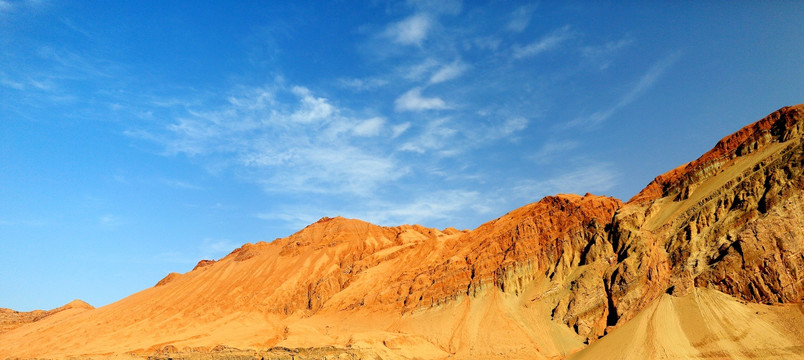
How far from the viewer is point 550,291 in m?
84.4

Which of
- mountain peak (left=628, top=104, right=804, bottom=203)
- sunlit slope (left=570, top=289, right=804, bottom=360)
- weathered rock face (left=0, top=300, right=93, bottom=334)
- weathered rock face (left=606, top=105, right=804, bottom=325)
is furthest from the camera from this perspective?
weathered rock face (left=0, top=300, right=93, bottom=334)

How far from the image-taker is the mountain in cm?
6359

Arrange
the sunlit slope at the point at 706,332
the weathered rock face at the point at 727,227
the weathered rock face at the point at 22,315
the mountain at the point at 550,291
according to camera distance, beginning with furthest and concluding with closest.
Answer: the weathered rock face at the point at 22,315, the mountain at the point at 550,291, the weathered rock face at the point at 727,227, the sunlit slope at the point at 706,332

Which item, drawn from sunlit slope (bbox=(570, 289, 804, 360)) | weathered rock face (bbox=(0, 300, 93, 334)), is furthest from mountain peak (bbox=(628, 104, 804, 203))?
weathered rock face (bbox=(0, 300, 93, 334))

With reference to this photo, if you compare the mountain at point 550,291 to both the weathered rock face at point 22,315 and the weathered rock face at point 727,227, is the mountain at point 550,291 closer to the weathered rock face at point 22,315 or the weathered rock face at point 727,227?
the weathered rock face at point 727,227

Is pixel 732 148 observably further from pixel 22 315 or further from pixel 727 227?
pixel 22 315

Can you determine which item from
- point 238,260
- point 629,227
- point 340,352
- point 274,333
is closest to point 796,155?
point 629,227

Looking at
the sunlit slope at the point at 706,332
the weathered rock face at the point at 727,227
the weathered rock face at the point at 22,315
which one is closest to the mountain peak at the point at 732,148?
the weathered rock face at the point at 727,227

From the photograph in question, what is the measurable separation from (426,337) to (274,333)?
29.6m

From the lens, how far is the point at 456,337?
8356 cm

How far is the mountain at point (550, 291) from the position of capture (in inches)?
2504

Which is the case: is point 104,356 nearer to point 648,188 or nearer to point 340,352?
point 340,352

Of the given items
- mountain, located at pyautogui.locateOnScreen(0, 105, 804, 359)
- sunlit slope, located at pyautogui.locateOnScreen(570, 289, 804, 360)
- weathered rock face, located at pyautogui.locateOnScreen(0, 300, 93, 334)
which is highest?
weathered rock face, located at pyautogui.locateOnScreen(0, 300, 93, 334)

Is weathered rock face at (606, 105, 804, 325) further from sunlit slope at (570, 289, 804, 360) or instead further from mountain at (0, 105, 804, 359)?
sunlit slope at (570, 289, 804, 360)
